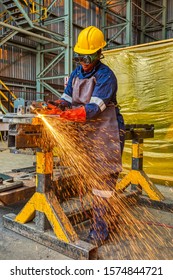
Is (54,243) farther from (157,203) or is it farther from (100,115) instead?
(157,203)

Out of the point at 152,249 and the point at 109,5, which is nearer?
the point at 152,249

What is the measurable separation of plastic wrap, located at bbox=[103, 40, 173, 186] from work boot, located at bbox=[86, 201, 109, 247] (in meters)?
2.10

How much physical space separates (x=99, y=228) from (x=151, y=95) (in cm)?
264

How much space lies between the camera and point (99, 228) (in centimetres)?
239

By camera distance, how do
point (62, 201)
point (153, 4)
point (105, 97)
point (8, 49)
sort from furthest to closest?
point (153, 4) → point (8, 49) → point (62, 201) → point (105, 97)

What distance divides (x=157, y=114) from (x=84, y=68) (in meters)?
2.24

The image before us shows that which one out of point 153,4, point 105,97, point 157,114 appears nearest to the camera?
point 105,97

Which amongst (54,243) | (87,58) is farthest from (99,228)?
(87,58)

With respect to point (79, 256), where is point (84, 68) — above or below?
above

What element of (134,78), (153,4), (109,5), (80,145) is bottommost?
(80,145)

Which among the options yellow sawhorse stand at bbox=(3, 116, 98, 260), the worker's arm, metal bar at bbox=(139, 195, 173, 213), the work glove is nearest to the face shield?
the worker's arm
